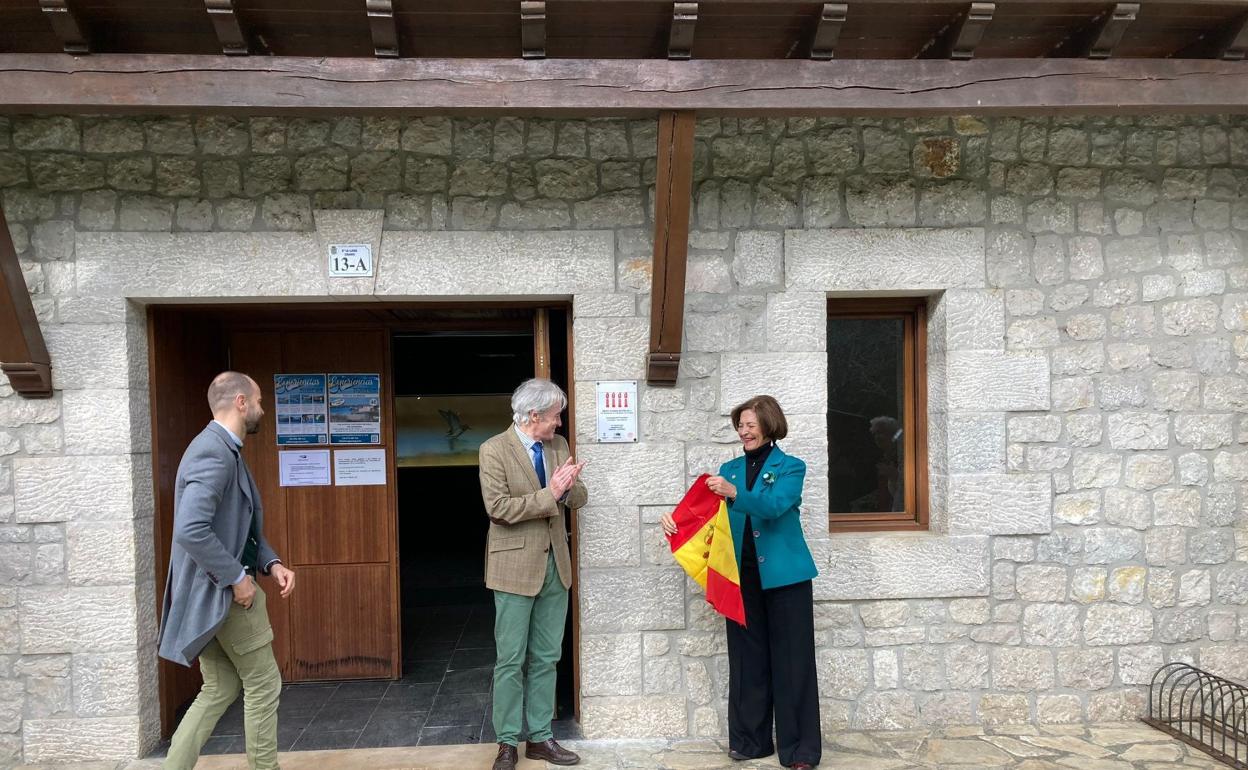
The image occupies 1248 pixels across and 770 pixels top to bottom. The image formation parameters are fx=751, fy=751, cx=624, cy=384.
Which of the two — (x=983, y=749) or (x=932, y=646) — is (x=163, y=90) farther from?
(x=983, y=749)

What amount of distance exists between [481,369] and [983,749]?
16.6ft

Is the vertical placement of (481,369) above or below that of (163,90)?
below

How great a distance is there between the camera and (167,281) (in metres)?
3.52

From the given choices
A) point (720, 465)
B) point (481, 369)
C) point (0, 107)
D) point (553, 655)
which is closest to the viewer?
point (0, 107)

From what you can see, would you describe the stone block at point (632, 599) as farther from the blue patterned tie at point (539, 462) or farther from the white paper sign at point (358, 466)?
Answer: the white paper sign at point (358, 466)

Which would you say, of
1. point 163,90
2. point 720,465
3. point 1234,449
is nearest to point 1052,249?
point 1234,449

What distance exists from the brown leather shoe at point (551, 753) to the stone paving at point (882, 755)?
4 centimetres

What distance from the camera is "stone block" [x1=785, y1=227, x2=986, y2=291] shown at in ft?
12.2

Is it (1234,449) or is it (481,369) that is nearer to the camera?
(1234,449)

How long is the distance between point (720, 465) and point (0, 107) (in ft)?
10.8

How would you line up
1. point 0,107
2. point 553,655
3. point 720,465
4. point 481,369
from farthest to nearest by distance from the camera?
point 481,369, point 720,465, point 553,655, point 0,107

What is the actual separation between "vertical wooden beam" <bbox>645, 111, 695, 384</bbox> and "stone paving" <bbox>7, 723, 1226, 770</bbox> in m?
1.76

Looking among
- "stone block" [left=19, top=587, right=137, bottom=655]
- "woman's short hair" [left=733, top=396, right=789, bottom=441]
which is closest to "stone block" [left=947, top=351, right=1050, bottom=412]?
"woman's short hair" [left=733, top=396, right=789, bottom=441]

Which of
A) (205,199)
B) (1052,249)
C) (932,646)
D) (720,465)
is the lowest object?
(932,646)
